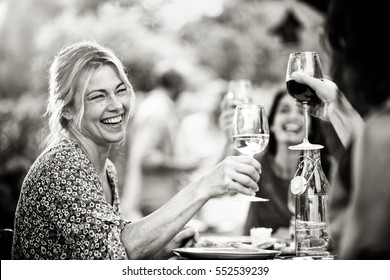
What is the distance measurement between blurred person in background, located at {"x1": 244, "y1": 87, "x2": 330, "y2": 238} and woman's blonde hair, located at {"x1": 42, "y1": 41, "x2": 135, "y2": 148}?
4.08 feet

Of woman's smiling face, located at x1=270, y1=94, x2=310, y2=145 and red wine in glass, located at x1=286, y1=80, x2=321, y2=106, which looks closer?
red wine in glass, located at x1=286, y1=80, x2=321, y2=106

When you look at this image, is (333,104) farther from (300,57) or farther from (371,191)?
(371,191)

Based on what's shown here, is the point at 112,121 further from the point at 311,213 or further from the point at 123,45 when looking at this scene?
the point at 123,45

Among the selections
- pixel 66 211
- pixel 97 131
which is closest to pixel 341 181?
pixel 66 211

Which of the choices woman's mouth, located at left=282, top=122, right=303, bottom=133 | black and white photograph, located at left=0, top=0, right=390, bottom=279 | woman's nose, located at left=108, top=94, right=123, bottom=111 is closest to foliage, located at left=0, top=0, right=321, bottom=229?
black and white photograph, located at left=0, top=0, right=390, bottom=279

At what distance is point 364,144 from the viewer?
105cm

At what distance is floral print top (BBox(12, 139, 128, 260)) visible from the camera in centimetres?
212

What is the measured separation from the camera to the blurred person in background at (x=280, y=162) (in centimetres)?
346

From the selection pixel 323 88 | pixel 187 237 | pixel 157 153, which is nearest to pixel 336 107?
pixel 323 88

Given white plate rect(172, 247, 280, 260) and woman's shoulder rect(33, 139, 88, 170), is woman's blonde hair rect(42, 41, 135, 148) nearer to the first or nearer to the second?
woman's shoulder rect(33, 139, 88, 170)

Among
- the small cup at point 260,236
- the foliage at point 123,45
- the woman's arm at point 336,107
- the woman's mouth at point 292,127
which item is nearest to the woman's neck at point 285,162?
the woman's mouth at point 292,127

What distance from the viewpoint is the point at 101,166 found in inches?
103

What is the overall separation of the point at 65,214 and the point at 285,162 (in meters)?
1.89

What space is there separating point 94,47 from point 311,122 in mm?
1530
